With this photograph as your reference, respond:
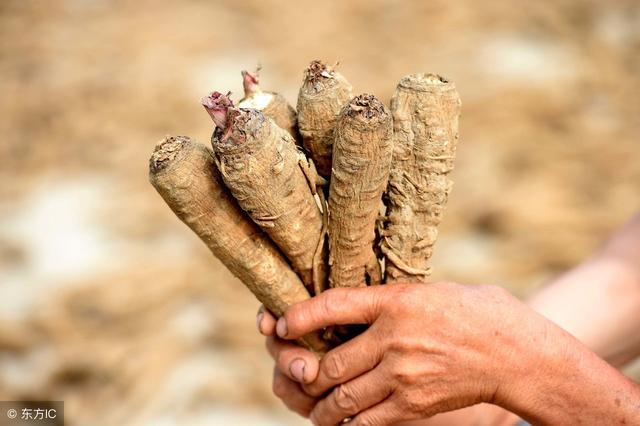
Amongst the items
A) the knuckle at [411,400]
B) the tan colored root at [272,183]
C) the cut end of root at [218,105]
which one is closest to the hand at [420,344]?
the knuckle at [411,400]

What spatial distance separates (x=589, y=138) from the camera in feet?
9.87

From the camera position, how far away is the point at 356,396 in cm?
124

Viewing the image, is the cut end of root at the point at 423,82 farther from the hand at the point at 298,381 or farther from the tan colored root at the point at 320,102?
the hand at the point at 298,381

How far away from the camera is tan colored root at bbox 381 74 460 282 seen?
3.83ft

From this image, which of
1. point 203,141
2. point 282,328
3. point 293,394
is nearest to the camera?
point 282,328

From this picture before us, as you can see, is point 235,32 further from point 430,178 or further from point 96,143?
point 430,178

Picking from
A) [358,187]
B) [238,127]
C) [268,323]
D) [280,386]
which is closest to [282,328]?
[268,323]

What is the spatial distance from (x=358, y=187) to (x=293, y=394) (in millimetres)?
447

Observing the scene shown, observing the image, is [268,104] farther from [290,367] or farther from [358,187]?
[290,367]

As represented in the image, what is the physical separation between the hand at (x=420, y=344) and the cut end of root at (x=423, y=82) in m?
0.30

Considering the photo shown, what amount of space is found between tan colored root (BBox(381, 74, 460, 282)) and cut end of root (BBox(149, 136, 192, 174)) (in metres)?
0.33

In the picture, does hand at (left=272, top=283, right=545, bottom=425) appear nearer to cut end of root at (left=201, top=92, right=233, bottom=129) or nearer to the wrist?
the wrist

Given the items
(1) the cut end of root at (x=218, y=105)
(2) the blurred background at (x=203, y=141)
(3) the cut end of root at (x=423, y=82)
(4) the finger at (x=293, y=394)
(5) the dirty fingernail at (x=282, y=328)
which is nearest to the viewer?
(1) the cut end of root at (x=218, y=105)

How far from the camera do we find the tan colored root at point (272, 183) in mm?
1064
